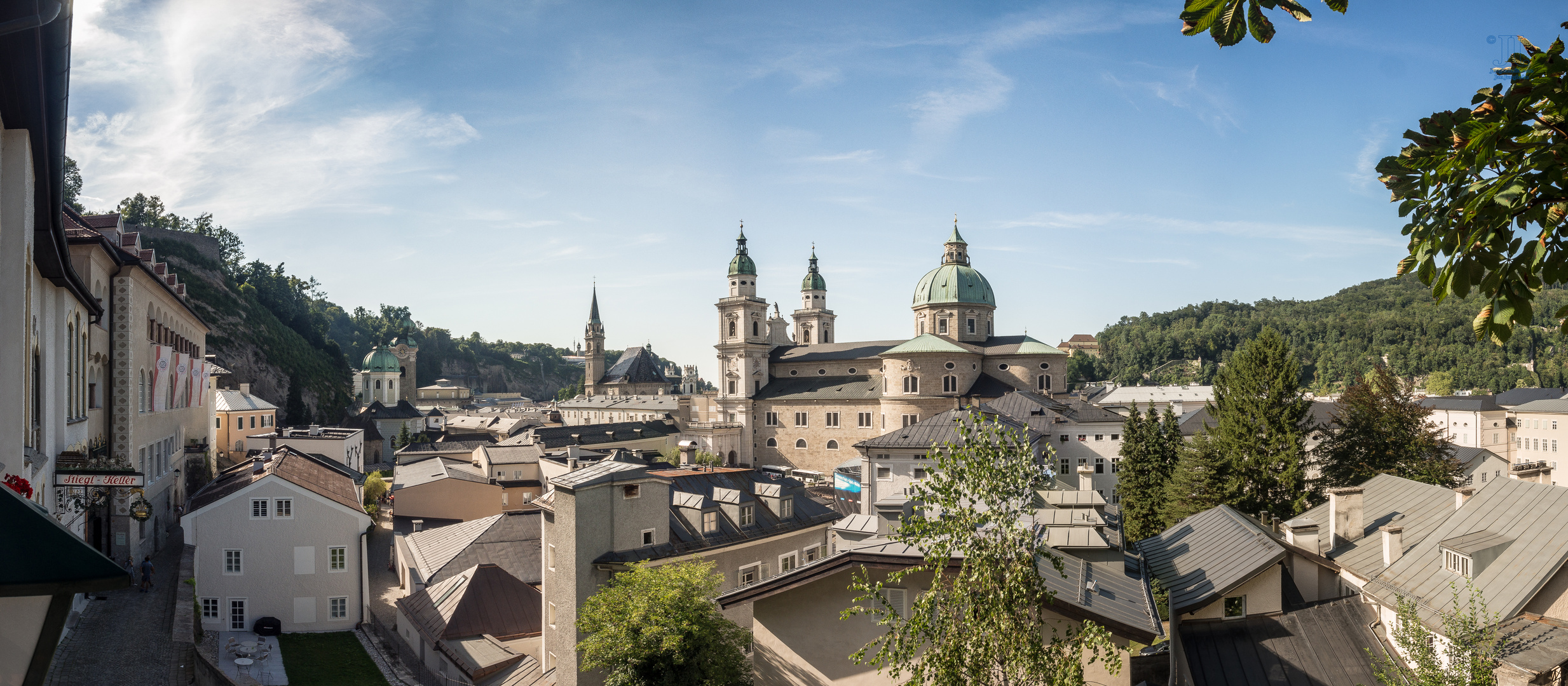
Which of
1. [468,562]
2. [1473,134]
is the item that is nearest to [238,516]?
[468,562]

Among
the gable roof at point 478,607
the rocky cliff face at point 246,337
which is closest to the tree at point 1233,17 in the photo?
the gable roof at point 478,607

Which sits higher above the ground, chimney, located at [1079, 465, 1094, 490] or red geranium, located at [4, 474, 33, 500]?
red geranium, located at [4, 474, 33, 500]

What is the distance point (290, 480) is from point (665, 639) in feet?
61.8

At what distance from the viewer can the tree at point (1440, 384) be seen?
4006 inches

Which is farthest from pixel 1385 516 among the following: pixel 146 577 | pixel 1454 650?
pixel 146 577

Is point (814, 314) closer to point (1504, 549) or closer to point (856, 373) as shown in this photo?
point (856, 373)

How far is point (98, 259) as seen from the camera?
22.7m

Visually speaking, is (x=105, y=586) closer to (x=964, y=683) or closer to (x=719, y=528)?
(x=964, y=683)

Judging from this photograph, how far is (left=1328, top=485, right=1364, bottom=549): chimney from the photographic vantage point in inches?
701

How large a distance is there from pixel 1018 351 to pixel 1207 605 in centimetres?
5315

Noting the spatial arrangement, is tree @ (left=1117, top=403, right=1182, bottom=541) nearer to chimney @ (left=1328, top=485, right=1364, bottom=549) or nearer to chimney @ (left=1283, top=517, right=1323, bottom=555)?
chimney @ (left=1328, top=485, right=1364, bottom=549)

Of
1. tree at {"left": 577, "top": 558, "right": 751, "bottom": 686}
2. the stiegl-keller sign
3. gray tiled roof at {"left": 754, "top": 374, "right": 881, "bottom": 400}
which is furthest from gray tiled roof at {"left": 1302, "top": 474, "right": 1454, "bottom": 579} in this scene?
gray tiled roof at {"left": 754, "top": 374, "right": 881, "bottom": 400}

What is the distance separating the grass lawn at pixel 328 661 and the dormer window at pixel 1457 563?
2380cm

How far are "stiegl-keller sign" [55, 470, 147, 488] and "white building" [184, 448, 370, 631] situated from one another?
39.9 ft
